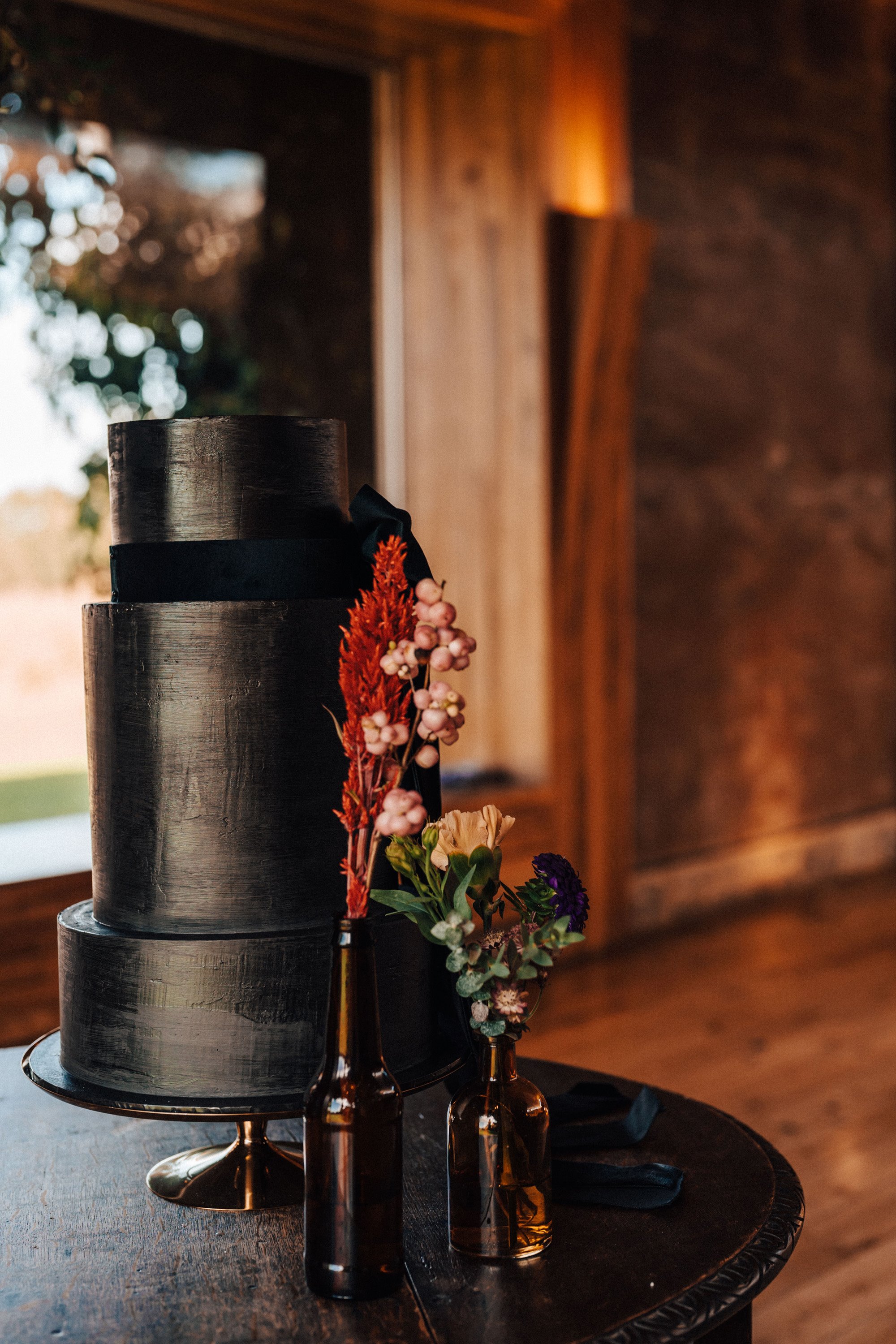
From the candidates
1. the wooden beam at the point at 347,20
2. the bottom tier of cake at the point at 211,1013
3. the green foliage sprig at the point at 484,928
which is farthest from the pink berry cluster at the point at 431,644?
the wooden beam at the point at 347,20

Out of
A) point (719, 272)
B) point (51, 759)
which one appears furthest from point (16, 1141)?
point (719, 272)

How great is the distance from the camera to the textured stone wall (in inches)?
160

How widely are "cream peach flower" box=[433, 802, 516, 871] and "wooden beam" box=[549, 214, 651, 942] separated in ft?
9.08

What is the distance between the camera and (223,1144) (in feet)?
3.89

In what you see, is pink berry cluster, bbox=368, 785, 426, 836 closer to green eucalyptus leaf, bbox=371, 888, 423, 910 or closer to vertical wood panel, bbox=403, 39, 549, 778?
green eucalyptus leaf, bbox=371, 888, 423, 910

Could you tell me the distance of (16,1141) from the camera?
1188 millimetres

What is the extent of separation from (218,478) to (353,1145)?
539mm

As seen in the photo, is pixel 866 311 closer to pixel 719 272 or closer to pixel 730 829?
pixel 719 272

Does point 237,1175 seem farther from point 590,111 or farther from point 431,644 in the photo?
point 590,111

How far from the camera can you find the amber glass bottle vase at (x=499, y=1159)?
3.08 feet

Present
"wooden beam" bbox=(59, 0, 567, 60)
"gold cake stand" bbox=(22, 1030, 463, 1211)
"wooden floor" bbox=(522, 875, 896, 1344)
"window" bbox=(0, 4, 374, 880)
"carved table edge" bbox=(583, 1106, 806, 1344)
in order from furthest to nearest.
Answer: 1. "wooden beam" bbox=(59, 0, 567, 60)
2. "window" bbox=(0, 4, 374, 880)
3. "wooden floor" bbox=(522, 875, 896, 1344)
4. "gold cake stand" bbox=(22, 1030, 463, 1211)
5. "carved table edge" bbox=(583, 1106, 806, 1344)

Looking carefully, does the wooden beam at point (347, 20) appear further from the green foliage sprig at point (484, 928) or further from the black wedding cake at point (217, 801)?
the green foliage sprig at point (484, 928)

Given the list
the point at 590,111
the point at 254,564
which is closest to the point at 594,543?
the point at 590,111

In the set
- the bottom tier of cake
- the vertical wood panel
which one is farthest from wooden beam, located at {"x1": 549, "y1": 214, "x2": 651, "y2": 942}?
the bottom tier of cake
